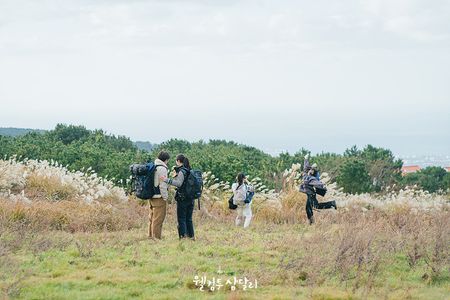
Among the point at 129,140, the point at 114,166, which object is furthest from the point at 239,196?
the point at 129,140

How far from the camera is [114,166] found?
81.4 feet

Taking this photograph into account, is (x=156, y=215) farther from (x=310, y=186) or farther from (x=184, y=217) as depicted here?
(x=310, y=186)

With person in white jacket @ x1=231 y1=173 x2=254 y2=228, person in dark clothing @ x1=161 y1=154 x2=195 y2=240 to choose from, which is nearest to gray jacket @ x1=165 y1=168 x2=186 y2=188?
person in dark clothing @ x1=161 y1=154 x2=195 y2=240

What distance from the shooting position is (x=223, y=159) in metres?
25.0

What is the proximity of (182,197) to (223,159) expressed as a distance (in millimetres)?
11572

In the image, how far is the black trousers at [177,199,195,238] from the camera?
13711mm

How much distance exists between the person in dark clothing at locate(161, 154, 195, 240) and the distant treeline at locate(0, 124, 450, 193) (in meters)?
8.73

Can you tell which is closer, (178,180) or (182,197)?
(178,180)

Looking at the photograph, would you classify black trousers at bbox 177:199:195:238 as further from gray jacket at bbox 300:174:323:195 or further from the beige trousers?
gray jacket at bbox 300:174:323:195

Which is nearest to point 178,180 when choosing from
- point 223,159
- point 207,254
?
point 207,254

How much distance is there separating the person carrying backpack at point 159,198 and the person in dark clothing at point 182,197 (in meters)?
0.14

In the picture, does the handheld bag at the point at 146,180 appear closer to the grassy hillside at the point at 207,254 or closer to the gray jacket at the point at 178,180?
the gray jacket at the point at 178,180

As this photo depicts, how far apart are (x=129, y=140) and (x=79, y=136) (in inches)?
107

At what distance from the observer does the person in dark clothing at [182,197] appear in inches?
527
